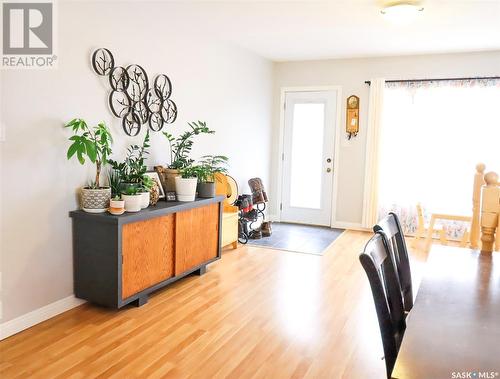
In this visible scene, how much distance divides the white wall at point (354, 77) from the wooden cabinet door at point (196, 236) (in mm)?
2717

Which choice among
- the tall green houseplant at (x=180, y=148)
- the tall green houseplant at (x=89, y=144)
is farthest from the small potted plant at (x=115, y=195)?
the tall green houseplant at (x=180, y=148)

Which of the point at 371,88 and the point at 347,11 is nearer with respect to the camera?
the point at 347,11

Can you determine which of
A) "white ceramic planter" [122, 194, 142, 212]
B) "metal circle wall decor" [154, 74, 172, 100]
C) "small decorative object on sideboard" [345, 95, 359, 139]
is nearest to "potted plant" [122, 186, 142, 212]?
"white ceramic planter" [122, 194, 142, 212]

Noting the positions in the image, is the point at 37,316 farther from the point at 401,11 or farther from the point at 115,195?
the point at 401,11

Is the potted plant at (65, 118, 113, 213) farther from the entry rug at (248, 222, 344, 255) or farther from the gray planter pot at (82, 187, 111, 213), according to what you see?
the entry rug at (248, 222, 344, 255)

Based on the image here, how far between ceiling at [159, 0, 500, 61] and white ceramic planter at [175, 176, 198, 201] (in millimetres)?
1576

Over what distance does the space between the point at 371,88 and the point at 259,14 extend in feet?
7.97

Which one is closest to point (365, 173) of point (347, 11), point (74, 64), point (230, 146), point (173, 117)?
point (230, 146)

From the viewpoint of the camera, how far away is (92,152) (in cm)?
284

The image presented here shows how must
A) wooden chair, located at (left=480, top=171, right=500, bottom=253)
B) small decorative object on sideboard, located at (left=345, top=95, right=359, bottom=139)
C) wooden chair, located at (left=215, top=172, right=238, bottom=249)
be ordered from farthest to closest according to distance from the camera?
1. small decorative object on sideboard, located at (left=345, top=95, right=359, bottom=139)
2. wooden chair, located at (left=215, top=172, right=238, bottom=249)
3. wooden chair, located at (left=480, top=171, right=500, bottom=253)

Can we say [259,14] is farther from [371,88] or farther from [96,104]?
[371,88]

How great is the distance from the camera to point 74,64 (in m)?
3.04

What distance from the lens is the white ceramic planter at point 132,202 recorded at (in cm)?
306

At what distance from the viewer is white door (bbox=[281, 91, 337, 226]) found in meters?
6.25
